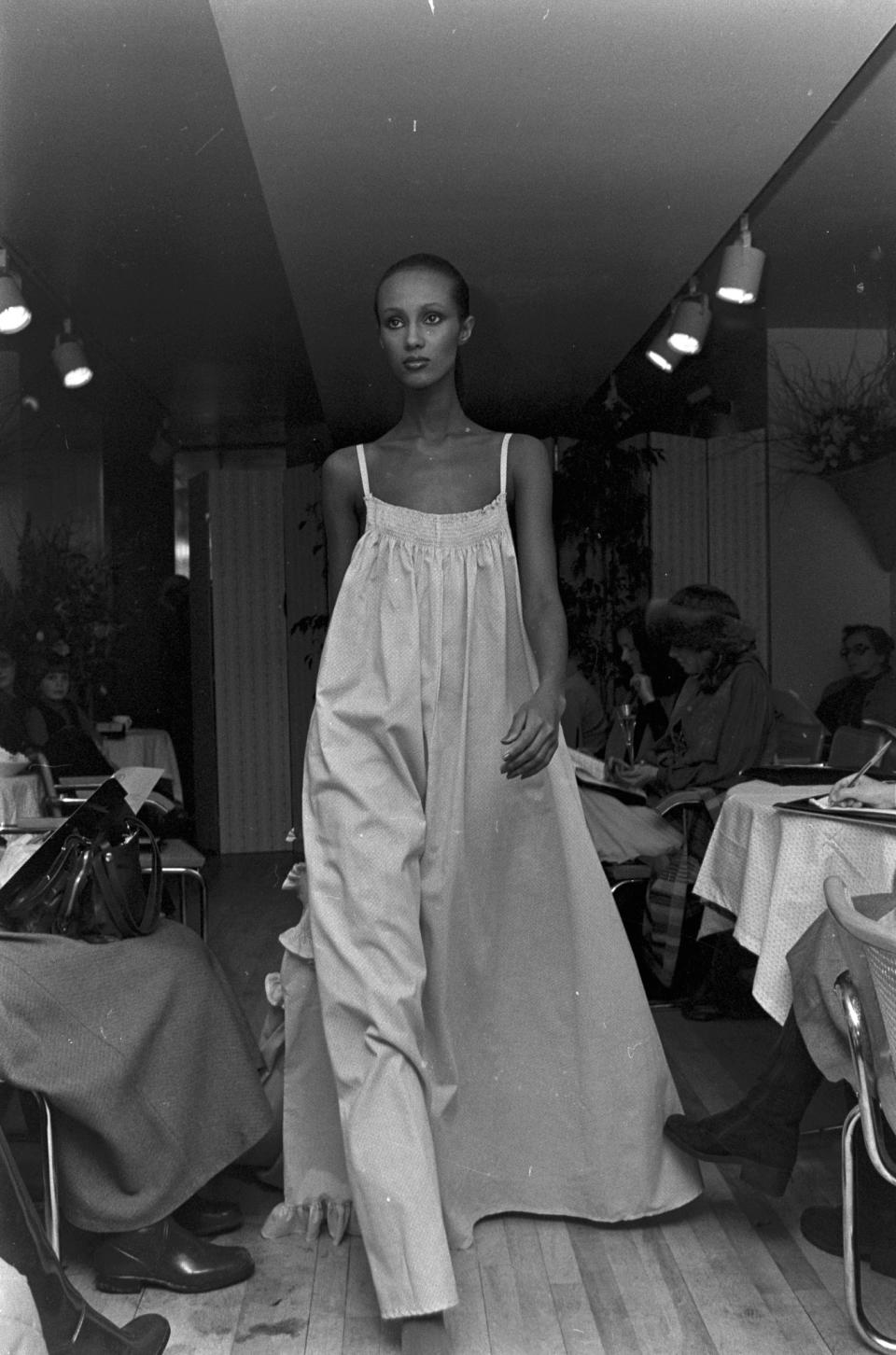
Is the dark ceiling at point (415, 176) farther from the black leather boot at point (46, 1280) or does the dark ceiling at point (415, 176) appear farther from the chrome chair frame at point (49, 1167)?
the black leather boot at point (46, 1280)

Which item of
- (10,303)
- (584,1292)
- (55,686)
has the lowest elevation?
(584,1292)

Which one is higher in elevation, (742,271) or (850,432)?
(742,271)

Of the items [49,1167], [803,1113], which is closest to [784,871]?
[803,1113]

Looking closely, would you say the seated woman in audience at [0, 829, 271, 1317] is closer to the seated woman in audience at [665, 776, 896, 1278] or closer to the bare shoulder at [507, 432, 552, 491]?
the seated woman in audience at [665, 776, 896, 1278]

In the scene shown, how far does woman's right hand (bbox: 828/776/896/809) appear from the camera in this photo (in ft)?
9.28

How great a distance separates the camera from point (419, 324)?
2.41 meters

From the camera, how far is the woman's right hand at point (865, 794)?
2828 mm

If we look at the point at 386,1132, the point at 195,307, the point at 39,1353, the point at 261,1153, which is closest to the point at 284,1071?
the point at 261,1153

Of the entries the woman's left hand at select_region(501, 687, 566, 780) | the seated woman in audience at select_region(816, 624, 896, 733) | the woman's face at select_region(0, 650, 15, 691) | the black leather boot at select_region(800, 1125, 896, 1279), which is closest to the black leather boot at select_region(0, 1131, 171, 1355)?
the woman's left hand at select_region(501, 687, 566, 780)

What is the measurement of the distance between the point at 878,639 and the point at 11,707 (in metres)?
2.75

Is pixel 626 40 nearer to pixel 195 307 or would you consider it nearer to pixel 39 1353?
pixel 195 307

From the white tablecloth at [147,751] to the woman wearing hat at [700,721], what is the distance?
4.54ft

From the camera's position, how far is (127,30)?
3271mm

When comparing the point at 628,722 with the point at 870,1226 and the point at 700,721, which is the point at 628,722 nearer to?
the point at 700,721
